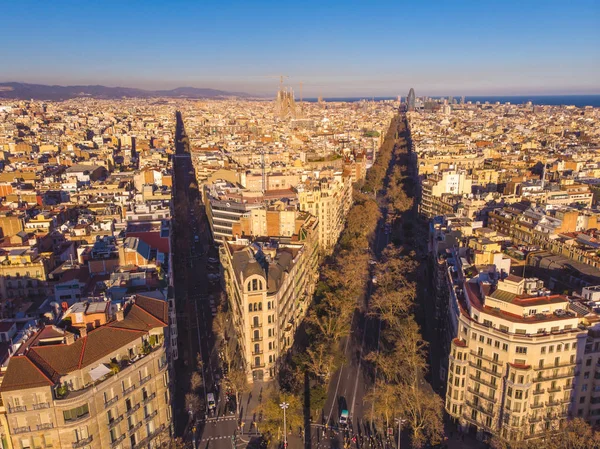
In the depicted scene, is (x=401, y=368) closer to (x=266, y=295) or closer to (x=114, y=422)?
(x=266, y=295)

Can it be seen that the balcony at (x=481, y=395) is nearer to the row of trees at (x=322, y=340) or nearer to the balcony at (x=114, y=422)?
the row of trees at (x=322, y=340)

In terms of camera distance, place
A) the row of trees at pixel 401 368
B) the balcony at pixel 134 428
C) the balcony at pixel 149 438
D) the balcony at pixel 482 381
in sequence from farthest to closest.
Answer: the row of trees at pixel 401 368
the balcony at pixel 482 381
the balcony at pixel 149 438
the balcony at pixel 134 428

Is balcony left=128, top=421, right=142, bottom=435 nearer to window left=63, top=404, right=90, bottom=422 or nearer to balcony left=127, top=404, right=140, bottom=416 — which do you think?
balcony left=127, top=404, right=140, bottom=416

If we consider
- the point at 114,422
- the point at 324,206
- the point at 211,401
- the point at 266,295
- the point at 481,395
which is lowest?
the point at 211,401

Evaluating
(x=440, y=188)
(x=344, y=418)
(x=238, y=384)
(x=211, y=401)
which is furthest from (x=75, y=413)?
(x=440, y=188)

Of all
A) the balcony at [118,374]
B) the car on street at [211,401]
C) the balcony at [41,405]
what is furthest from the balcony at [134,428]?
the car on street at [211,401]

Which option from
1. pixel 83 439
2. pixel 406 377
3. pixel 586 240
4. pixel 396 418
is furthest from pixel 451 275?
pixel 83 439

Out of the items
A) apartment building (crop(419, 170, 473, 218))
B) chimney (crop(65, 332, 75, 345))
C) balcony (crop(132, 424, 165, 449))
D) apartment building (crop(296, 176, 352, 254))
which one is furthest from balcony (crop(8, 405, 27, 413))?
apartment building (crop(419, 170, 473, 218))
